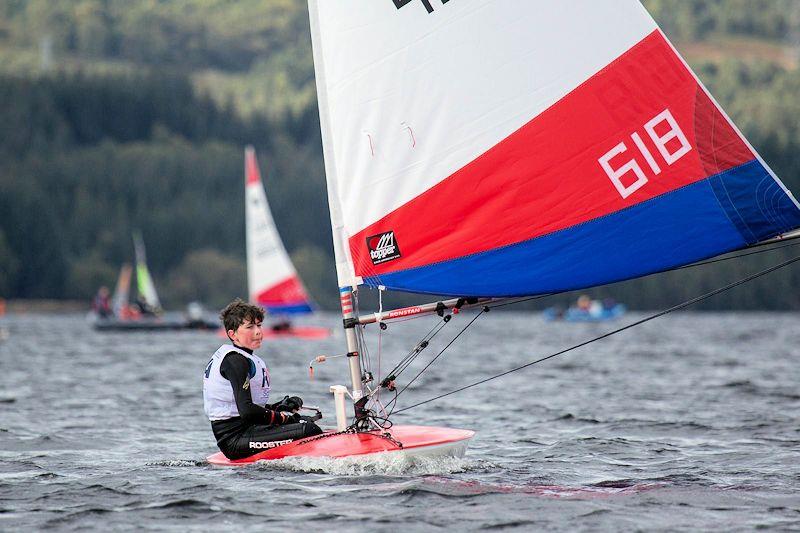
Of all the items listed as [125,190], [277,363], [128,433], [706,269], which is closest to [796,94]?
[706,269]

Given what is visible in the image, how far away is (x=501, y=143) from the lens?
1190cm

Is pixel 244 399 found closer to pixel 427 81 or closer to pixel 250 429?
pixel 250 429

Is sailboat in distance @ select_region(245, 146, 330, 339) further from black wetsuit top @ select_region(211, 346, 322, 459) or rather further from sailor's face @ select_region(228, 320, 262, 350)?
sailor's face @ select_region(228, 320, 262, 350)

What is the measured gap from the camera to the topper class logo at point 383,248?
39.1ft

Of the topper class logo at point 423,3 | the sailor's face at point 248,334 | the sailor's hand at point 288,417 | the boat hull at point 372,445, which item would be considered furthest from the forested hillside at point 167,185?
the sailor's face at point 248,334

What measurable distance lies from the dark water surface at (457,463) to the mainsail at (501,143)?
6.40 ft

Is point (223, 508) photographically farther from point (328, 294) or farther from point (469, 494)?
point (328, 294)

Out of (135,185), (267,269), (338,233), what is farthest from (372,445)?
(135,185)

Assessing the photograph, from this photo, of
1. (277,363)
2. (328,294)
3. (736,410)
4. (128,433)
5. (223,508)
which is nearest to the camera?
(223,508)

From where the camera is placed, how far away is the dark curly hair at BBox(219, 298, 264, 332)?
11977 mm

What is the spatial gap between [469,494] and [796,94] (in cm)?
19492

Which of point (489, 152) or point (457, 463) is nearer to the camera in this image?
point (489, 152)

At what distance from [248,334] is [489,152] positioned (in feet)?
9.27

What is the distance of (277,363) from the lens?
110 ft
